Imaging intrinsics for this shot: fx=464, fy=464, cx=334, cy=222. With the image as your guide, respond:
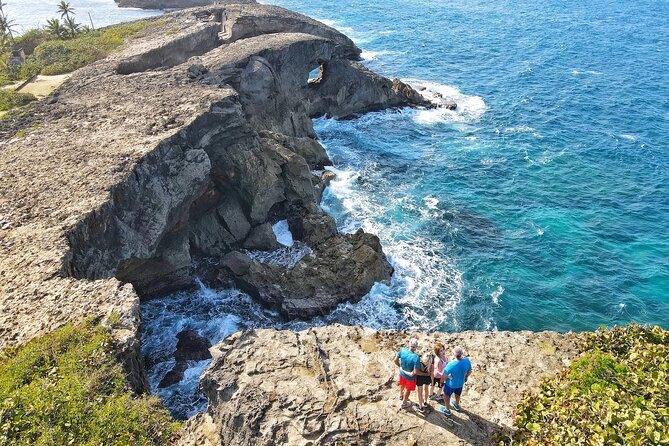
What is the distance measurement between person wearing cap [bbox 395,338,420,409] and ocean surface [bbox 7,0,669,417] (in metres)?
14.6

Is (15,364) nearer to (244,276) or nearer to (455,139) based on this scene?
(244,276)

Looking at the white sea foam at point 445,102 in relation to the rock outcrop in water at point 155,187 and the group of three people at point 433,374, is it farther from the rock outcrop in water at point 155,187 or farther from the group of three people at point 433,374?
the group of three people at point 433,374

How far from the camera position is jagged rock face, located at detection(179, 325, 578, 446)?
14727mm

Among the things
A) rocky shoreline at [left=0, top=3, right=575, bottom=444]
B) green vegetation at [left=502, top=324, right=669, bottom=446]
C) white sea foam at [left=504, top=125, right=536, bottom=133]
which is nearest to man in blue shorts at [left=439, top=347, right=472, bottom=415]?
rocky shoreline at [left=0, top=3, right=575, bottom=444]

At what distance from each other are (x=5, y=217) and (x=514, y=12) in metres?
111

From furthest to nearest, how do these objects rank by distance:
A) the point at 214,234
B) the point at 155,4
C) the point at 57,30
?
the point at 155,4 → the point at 57,30 → the point at 214,234

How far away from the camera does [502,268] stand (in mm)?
36656

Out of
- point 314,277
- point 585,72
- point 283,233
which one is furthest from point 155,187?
point 585,72

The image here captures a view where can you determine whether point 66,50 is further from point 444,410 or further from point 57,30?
point 444,410

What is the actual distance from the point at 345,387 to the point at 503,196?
3411cm

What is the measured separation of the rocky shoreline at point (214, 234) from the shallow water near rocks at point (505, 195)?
3106 millimetres

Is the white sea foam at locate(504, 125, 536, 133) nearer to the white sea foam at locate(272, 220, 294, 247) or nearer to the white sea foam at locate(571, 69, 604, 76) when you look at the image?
the white sea foam at locate(571, 69, 604, 76)

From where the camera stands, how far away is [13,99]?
3706cm

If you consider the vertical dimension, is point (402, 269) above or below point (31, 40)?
below
